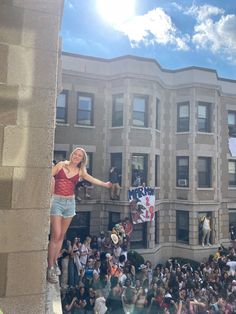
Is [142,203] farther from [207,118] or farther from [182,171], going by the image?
[207,118]

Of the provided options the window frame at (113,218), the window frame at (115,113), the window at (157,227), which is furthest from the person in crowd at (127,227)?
the window frame at (115,113)

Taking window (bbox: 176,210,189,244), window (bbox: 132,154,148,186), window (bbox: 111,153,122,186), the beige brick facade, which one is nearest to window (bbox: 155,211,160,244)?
window (bbox: 176,210,189,244)

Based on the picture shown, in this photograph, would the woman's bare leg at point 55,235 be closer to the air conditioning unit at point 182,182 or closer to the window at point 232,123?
the air conditioning unit at point 182,182

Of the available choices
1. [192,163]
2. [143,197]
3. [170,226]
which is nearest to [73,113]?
[143,197]

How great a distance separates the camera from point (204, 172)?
20953 millimetres

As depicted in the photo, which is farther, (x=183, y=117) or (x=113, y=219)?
(x=183, y=117)

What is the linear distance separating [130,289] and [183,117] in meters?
12.8

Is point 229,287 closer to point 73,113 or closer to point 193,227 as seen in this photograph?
point 193,227

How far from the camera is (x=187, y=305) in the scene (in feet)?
36.9

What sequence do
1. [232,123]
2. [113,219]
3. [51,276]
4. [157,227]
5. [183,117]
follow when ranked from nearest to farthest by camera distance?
[51,276], [113,219], [157,227], [183,117], [232,123]

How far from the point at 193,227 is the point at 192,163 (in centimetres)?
406

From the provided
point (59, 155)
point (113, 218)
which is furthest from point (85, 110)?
point (113, 218)

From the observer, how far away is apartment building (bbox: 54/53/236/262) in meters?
18.7

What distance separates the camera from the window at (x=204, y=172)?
20.8m
